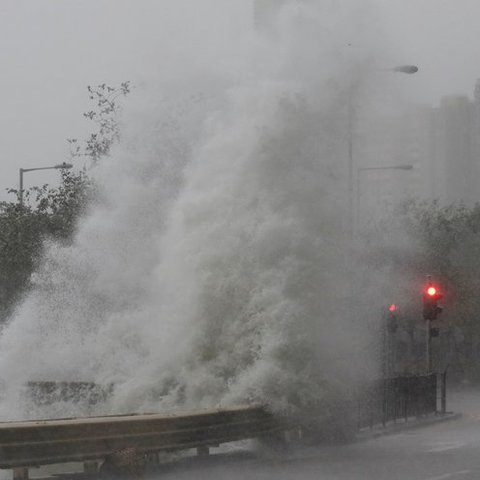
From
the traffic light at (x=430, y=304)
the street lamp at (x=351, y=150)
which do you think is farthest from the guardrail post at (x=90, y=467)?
the traffic light at (x=430, y=304)

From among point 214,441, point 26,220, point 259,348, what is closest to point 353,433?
point 259,348

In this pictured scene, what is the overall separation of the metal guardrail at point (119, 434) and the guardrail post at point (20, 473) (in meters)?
0.24

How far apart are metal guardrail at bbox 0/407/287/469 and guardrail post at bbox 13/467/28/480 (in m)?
0.24

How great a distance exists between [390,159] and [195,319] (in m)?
10.5

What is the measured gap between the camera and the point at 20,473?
13961 millimetres

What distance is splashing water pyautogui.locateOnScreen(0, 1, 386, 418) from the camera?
63.7ft

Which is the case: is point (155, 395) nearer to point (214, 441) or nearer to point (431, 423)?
point (214, 441)

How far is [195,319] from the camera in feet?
66.2

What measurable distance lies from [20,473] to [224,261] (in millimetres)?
7095

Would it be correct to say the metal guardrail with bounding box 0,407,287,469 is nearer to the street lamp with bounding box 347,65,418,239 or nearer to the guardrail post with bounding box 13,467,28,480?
the guardrail post with bounding box 13,467,28,480

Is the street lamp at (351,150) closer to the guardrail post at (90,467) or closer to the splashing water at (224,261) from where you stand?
the splashing water at (224,261)

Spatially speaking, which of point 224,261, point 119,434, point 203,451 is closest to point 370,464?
point 203,451

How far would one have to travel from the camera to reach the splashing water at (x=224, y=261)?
63.7 ft

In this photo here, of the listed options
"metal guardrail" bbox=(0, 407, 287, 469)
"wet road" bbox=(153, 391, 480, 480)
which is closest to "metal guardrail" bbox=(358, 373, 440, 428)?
"wet road" bbox=(153, 391, 480, 480)
